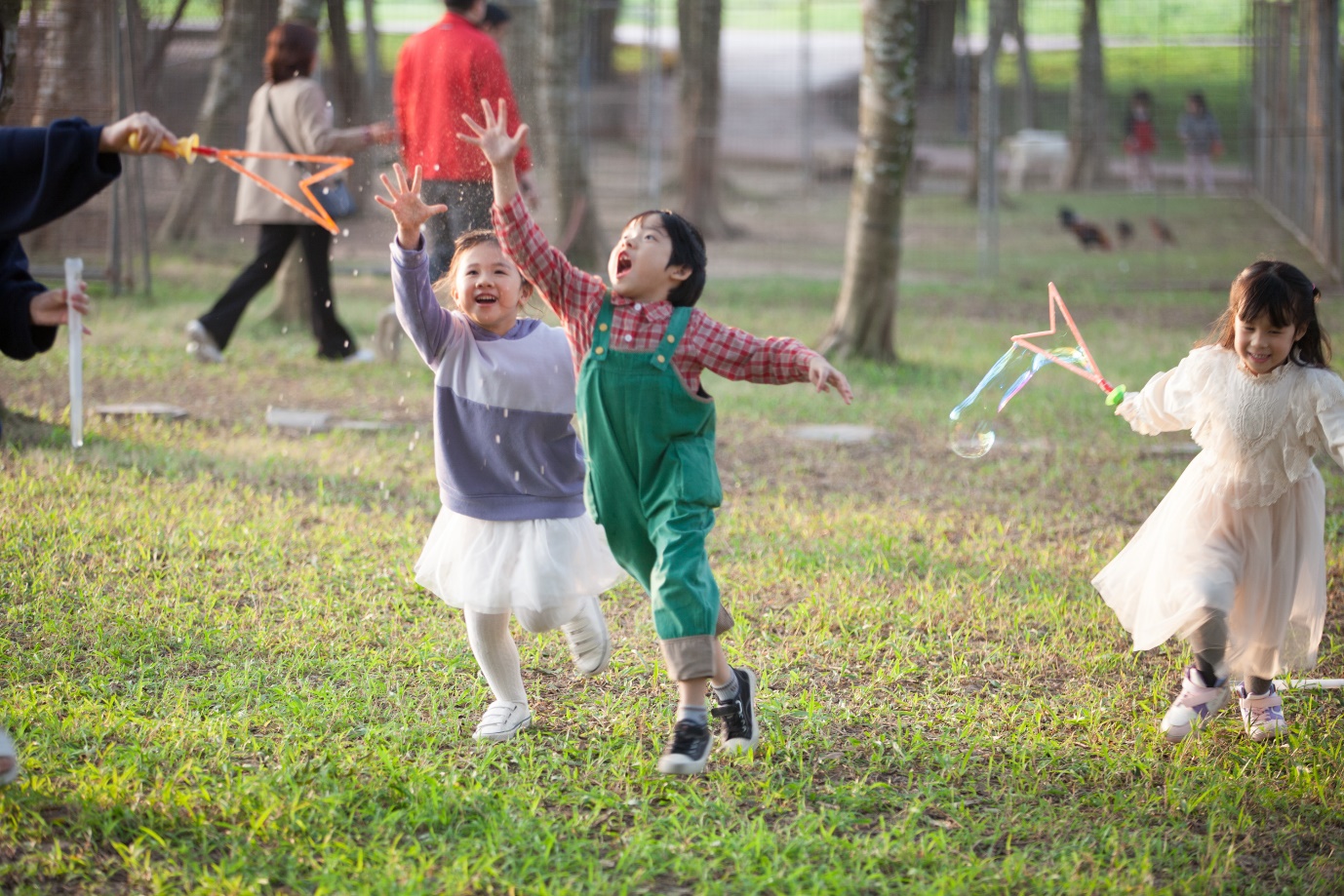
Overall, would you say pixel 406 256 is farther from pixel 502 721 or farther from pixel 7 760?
pixel 7 760

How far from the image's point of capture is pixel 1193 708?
378 cm

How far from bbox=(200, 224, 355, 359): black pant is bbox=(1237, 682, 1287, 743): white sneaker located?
5.97 m

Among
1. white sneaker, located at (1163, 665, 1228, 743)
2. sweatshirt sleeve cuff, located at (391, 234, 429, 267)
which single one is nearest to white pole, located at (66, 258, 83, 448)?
sweatshirt sleeve cuff, located at (391, 234, 429, 267)

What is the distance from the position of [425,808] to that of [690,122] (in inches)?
596

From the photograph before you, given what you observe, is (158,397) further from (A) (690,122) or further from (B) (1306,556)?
(A) (690,122)

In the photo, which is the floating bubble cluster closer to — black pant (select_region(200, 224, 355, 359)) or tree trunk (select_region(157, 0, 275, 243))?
black pant (select_region(200, 224, 355, 359))

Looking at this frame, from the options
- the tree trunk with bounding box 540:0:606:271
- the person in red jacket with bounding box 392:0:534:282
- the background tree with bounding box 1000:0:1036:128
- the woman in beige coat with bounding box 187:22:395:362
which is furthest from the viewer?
the background tree with bounding box 1000:0:1036:128

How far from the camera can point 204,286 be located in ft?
39.0

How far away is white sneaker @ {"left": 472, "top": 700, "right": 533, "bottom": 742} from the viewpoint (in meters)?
3.65

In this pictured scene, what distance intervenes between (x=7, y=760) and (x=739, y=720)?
173 cm

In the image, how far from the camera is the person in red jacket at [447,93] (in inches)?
260

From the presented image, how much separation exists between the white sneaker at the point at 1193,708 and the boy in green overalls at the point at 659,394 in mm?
1250

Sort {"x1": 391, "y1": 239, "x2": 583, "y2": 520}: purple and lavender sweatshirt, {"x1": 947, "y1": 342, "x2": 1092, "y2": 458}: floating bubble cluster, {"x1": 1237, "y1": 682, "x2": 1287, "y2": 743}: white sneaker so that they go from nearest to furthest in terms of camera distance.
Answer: {"x1": 391, "y1": 239, "x2": 583, "y2": 520}: purple and lavender sweatshirt → {"x1": 1237, "y1": 682, "x2": 1287, "y2": 743}: white sneaker → {"x1": 947, "y1": 342, "x2": 1092, "y2": 458}: floating bubble cluster

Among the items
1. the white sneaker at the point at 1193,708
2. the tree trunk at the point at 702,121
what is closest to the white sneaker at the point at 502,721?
the white sneaker at the point at 1193,708
